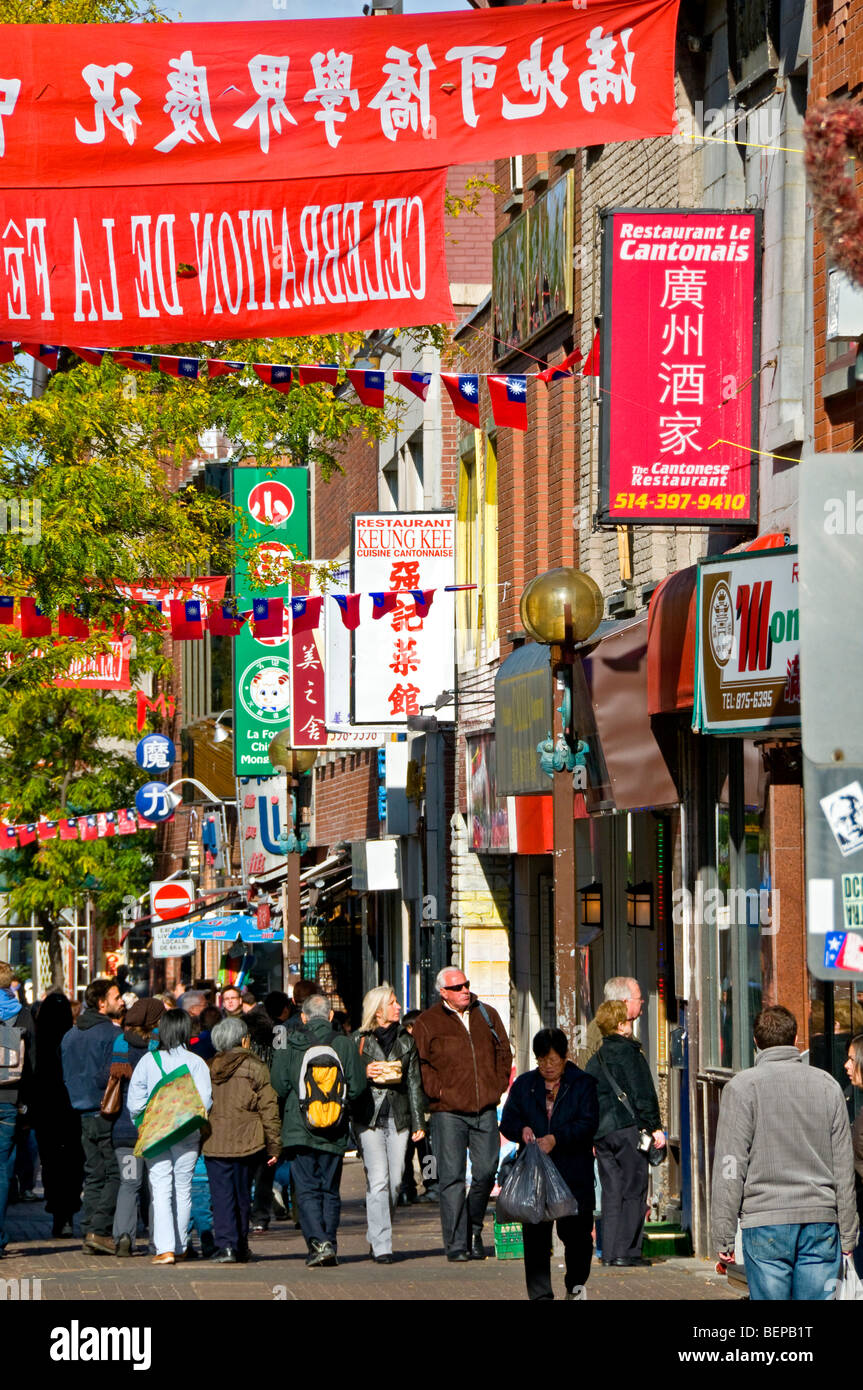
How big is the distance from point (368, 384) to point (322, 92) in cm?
537

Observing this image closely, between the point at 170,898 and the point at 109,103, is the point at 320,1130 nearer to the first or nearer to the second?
the point at 109,103

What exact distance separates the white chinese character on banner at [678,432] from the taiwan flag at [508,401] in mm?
873

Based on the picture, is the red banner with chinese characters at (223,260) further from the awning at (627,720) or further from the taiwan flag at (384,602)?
the taiwan flag at (384,602)

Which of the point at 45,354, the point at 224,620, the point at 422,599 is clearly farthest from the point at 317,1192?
the point at 422,599

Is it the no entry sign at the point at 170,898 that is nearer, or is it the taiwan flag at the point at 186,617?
the taiwan flag at the point at 186,617

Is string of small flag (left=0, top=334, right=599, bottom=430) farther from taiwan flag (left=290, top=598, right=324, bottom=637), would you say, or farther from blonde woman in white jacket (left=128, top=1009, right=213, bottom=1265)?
taiwan flag (left=290, top=598, right=324, bottom=637)

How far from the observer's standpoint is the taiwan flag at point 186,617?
74.3 ft

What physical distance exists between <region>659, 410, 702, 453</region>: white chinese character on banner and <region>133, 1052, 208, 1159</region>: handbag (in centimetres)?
529

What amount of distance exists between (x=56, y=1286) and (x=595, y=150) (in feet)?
34.4

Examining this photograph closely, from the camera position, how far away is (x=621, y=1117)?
589 inches

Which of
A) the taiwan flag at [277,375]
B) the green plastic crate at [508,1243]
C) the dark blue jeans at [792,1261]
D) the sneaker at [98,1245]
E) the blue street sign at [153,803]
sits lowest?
the sneaker at [98,1245]

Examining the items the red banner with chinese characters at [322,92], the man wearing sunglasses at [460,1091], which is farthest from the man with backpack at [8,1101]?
the red banner with chinese characters at [322,92]
